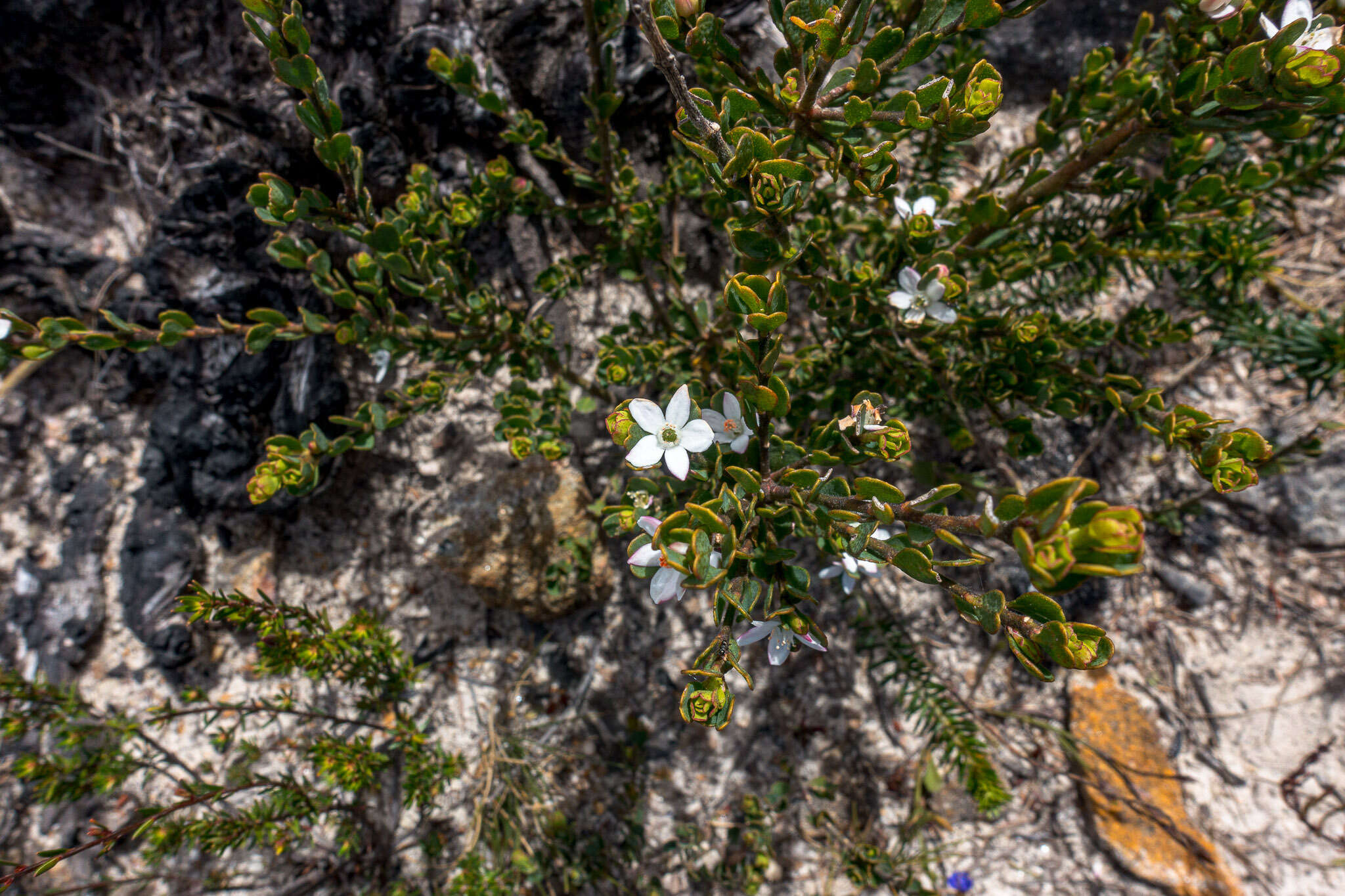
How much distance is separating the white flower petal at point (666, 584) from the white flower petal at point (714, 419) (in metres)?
0.42

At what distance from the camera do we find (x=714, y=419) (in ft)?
5.63

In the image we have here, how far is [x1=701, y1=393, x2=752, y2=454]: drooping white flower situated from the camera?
168 cm

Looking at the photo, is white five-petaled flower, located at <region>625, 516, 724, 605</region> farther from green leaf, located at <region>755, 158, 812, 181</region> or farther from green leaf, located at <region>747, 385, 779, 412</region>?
green leaf, located at <region>755, 158, 812, 181</region>

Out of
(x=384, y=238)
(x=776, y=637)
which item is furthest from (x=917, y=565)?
(x=384, y=238)

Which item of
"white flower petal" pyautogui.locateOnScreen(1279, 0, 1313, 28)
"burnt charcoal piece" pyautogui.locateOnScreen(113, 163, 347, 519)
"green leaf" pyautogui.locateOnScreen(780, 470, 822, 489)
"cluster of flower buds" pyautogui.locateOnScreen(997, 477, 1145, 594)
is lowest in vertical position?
"burnt charcoal piece" pyautogui.locateOnScreen(113, 163, 347, 519)

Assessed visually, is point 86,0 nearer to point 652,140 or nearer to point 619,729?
point 652,140

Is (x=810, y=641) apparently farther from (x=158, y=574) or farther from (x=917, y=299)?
(x=158, y=574)

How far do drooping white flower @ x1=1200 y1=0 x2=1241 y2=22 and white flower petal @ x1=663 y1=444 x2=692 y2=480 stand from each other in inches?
71.3

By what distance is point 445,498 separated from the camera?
11.9 ft

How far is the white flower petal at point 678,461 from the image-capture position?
1508 mm

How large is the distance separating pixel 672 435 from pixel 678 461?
100mm

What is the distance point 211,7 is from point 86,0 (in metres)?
0.78

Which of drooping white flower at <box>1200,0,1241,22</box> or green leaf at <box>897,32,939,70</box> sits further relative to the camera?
drooping white flower at <box>1200,0,1241,22</box>

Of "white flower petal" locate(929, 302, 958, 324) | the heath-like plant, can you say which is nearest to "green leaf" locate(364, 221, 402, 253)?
the heath-like plant
